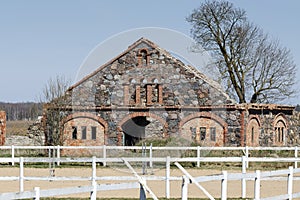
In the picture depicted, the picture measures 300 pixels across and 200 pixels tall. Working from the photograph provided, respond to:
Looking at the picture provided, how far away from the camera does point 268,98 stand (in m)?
42.2

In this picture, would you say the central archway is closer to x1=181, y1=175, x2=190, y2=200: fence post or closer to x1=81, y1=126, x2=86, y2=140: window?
x1=81, y1=126, x2=86, y2=140: window

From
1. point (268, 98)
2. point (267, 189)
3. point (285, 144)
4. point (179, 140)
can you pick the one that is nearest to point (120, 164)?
point (179, 140)

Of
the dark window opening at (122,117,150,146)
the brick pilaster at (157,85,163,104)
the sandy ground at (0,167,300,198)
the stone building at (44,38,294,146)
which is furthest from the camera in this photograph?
the dark window opening at (122,117,150,146)

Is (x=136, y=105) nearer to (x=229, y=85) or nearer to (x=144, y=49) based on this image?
(x=144, y=49)

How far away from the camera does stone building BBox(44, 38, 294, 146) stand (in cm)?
3083

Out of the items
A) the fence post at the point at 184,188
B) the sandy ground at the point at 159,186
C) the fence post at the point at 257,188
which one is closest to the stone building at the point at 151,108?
the sandy ground at the point at 159,186

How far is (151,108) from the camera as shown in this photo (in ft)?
104

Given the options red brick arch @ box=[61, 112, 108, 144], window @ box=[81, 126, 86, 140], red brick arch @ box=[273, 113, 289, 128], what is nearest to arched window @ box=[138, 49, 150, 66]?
red brick arch @ box=[61, 112, 108, 144]

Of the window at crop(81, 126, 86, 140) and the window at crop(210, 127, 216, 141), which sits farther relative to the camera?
the window at crop(81, 126, 86, 140)

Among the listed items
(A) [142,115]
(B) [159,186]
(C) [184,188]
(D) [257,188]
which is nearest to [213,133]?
(A) [142,115]

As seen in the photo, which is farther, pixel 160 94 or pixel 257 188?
pixel 160 94

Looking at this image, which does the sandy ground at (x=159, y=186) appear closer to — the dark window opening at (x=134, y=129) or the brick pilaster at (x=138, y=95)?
the dark window opening at (x=134, y=129)

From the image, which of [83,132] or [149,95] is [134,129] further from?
[83,132]

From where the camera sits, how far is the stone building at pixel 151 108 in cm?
3083
